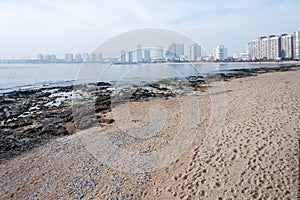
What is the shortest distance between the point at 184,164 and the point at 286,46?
13678 centimetres

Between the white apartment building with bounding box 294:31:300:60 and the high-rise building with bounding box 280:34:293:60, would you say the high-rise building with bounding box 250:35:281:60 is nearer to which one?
the high-rise building with bounding box 280:34:293:60

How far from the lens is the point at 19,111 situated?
1747cm

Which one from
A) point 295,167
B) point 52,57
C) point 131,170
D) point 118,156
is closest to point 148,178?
point 131,170

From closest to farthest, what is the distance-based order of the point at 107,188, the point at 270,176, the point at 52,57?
the point at 270,176 < the point at 107,188 < the point at 52,57

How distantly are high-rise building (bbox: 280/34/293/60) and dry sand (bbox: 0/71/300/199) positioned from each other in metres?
128

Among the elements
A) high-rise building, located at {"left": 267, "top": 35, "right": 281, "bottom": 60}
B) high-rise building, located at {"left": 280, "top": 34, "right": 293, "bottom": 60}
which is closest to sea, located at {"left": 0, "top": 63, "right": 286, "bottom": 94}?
high-rise building, located at {"left": 280, "top": 34, "right": 293, "bottom": 60}

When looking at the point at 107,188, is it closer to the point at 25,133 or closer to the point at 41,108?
the point at 25,133

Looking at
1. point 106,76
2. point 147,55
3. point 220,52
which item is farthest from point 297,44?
point 147,55

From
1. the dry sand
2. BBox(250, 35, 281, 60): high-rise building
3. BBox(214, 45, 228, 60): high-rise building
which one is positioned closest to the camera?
the dry sand

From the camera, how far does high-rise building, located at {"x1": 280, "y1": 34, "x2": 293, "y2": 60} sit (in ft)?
400

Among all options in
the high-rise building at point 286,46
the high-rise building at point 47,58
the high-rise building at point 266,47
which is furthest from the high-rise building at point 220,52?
the high-rise building at point 47,58

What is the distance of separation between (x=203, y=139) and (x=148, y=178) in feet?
7.74

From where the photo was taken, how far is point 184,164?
6461 millimetres

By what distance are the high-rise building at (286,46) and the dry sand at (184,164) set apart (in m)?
128
